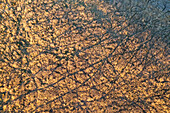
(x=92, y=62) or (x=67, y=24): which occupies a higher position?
(x=67, y=24)

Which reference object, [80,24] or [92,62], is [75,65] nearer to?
[92,62]

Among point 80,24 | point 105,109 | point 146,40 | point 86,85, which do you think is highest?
point 80,24

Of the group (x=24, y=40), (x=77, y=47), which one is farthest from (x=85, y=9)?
(x=24, y=40)

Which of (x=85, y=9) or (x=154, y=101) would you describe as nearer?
(x=154, y=101)

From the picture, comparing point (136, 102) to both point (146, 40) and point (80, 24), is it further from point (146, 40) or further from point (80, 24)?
point (80, 24)

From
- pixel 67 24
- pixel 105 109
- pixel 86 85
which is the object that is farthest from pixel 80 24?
pixel 105 109

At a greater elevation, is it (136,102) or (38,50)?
(38,50)
